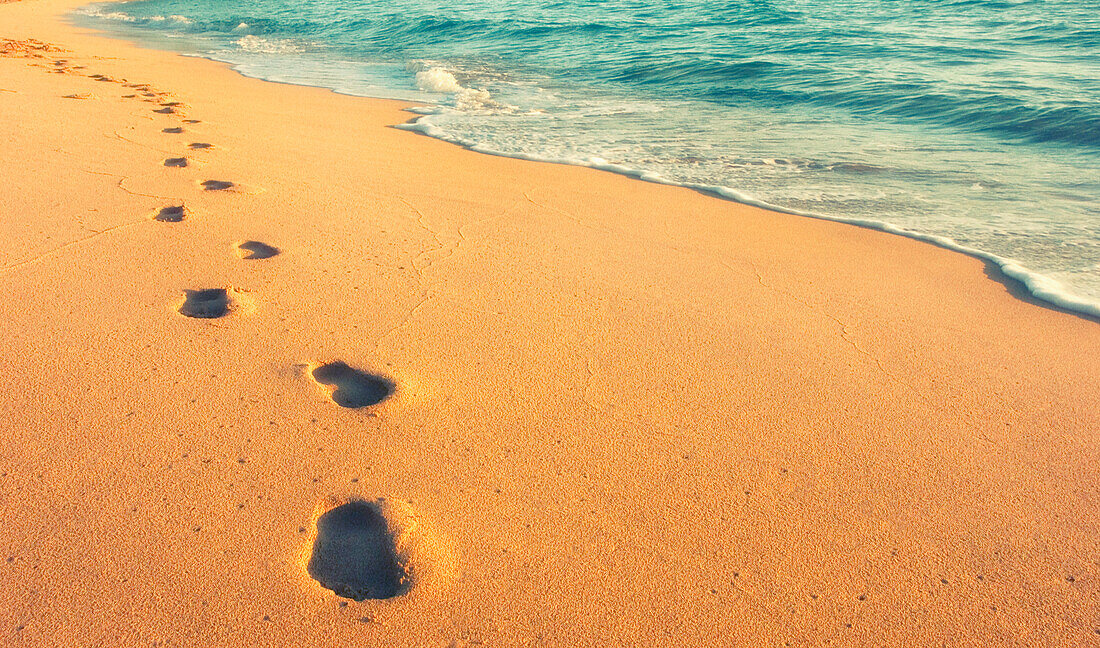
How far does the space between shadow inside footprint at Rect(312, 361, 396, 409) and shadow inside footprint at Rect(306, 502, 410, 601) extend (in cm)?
47

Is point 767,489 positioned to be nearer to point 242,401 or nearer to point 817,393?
point 817,393

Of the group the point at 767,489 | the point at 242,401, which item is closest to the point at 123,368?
the point at 242,401

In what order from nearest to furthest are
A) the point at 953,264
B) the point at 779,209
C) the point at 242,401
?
the point at 242,401 → the point at 953,264 → the point at 779,209

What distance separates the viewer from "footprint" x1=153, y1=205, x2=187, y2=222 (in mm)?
3313

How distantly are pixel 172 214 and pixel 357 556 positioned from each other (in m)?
2.47

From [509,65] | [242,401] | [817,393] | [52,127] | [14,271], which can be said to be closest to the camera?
[242,401]

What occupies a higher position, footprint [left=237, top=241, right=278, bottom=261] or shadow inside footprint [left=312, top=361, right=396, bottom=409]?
footprint [left=237, top=241, right=278, bottom=261]

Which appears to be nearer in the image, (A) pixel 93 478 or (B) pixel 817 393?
(A) pixel 93 478

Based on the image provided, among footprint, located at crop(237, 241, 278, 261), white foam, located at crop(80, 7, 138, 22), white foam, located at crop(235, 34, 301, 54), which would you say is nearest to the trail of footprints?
footprint, located at crop(237, 241, 278, 261)

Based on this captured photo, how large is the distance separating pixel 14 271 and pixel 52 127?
2.67 metres

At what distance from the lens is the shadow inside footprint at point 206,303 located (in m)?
2.54

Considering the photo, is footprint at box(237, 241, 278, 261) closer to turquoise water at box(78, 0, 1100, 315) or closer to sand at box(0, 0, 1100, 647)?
sand at box(0, 0, 1100, 647)

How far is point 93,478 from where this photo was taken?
1.76m

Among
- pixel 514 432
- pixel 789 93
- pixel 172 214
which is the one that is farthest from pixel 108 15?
pixel 514 432
